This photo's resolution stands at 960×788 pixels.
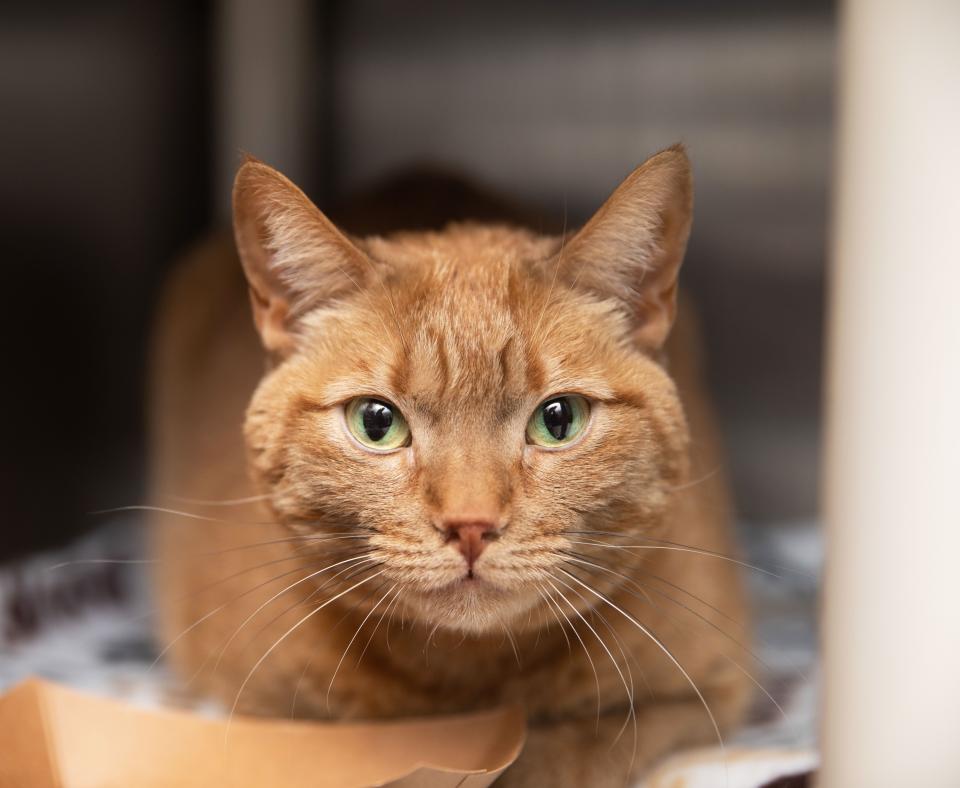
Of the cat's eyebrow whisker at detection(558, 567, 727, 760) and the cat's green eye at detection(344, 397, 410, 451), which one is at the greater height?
the cat's green eye at detection(344, 397, 410, 451)

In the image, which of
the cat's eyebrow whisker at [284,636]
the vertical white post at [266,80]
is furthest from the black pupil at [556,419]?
the vertical white post at [266,80]

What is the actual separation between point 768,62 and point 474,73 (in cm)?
66

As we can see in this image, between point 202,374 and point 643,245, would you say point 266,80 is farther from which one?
point 643,245

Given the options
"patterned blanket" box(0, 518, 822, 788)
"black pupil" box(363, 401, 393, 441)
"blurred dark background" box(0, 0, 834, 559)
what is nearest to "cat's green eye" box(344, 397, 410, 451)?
"black pupil" box(363, 401, 393, 441)

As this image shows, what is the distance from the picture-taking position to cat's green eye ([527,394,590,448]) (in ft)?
4.23

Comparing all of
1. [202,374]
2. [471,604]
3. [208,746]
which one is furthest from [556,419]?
[202,374]

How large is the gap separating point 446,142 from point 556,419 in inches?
59.3

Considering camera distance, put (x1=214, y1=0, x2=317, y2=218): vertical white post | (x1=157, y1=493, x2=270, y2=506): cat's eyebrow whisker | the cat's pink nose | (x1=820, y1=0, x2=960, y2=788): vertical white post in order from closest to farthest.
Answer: (x1=820, y1=0, x2=960, y2=788): vertical white post
the cat's pink nose
(x1=157, y1=493, x2=270, y2=506): cat's eyebrow whisker
(x1=214, y1=0, x2=317, y2=218): vertical white post

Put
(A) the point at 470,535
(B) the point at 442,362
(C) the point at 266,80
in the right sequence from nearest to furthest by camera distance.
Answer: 1. (A) the point at 470,535
2. (B) the point at 442,362
3. (C) the point at 266,80

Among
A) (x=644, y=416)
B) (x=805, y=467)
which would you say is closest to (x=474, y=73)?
(x=805, y=467)

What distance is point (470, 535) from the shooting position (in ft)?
3.81

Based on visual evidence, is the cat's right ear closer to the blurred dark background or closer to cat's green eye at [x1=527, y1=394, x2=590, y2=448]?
cat's green eye at [x1=527, y1=394, x2=590, y2=448]

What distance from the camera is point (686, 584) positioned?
154cm

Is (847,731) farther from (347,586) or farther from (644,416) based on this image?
(347,586)
